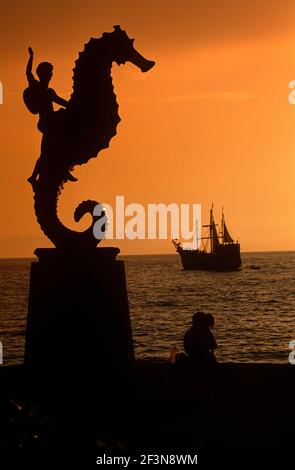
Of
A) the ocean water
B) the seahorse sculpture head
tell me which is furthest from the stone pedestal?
the ocean water

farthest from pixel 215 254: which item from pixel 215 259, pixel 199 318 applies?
pixel 199 318

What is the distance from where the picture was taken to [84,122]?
11805 millimetres

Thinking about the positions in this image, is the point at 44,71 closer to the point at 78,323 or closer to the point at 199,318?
the point at 78,323

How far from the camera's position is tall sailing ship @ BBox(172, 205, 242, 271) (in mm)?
130750

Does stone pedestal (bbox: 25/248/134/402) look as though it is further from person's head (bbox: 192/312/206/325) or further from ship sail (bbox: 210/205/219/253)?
ship sail (bbox: 210/205/219/253)

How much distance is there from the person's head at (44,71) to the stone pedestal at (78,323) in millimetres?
2435

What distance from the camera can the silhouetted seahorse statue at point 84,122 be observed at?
Answer: 11.8 meters

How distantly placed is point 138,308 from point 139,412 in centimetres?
6132

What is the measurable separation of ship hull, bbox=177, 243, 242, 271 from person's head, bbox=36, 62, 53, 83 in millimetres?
119568

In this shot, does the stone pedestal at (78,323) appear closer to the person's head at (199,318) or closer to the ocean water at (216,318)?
the person's head at (199,318)

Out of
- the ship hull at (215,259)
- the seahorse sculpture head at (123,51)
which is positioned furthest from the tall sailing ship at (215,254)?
the seahorse sculpture head at (123,51)

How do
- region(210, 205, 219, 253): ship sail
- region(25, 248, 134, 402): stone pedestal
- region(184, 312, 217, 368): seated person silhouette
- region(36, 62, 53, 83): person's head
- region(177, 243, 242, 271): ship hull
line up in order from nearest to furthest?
1. region(25, 248, 134, 402): stone pedestal
2. region(184, 312, 217, 368): seated person silhouette
3. region(36, 62, 53, 83): person's head
4. region(210, 205, 219, 253): ship sail
5. region(177, 243, 242, 271): ship hull

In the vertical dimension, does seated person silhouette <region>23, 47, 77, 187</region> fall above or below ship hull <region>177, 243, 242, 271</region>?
above

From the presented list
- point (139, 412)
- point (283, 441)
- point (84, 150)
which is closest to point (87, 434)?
point (139, 412)
